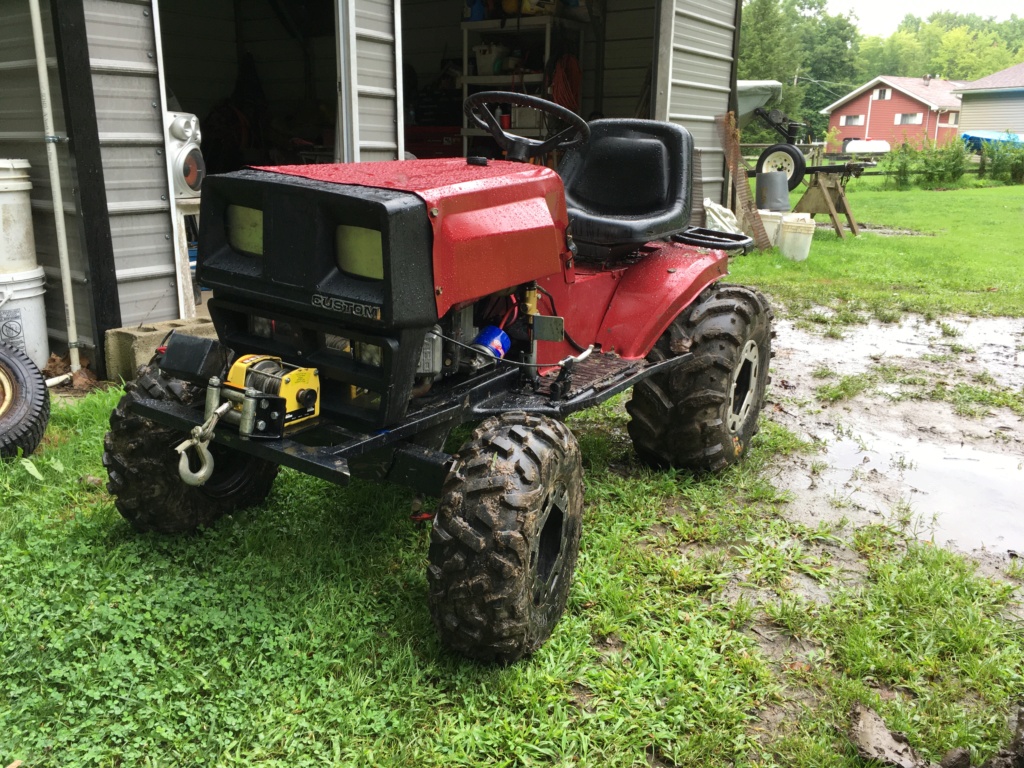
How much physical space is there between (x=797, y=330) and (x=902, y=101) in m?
62.3

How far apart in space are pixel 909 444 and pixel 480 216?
2859 mm

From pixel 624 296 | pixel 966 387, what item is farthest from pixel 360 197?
pixel 966 387

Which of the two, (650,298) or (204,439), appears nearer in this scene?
(204,439)

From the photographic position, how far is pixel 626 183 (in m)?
4.09

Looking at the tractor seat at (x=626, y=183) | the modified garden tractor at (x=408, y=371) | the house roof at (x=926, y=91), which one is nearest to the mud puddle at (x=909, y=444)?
the modified garden tractor at (x=408, y=371)

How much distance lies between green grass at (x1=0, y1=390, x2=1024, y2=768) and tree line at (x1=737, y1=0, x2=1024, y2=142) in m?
23.9

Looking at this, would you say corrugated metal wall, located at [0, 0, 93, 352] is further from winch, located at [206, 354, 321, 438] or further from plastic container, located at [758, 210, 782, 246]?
plastic container, located at [758, 210, 782, 246]

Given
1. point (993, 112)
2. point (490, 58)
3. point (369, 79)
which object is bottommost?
point (369, 79)

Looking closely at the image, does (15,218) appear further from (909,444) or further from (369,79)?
(909,444)

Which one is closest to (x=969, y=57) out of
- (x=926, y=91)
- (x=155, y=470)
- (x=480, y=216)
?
(x=926, y=91)

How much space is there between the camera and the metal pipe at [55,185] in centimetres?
457

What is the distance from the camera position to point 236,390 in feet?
8.46

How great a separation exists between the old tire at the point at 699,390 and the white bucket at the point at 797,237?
20.0ft

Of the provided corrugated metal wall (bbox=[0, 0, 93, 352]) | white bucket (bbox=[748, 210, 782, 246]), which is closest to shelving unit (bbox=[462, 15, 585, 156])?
white bucket (bbox=[748, 210, 782, 246])
